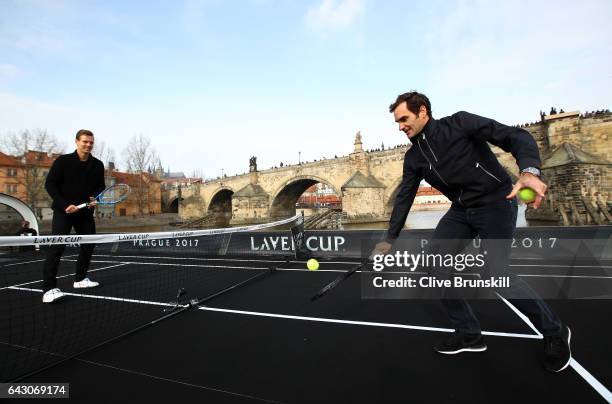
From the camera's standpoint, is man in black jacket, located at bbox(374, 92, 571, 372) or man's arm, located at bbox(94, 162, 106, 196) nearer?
man in black jacket, located at bbox(374, 92, 571, 372)

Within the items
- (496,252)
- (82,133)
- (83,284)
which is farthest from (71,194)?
(496,252)

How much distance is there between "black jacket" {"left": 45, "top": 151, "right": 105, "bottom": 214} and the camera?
4188 mm

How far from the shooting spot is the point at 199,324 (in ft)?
10.8

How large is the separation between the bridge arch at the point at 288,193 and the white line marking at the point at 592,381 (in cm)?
3669

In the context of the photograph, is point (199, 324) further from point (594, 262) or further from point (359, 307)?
point (594, 262)

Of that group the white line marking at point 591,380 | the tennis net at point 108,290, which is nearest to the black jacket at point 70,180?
the tennis net at point 108,290

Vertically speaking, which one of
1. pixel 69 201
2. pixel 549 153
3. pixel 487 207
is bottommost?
pixel 487 207

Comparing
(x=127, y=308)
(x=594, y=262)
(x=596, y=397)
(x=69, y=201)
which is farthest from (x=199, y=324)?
(x=594, y=262)

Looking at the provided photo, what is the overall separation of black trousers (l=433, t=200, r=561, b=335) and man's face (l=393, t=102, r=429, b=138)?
0.76 m

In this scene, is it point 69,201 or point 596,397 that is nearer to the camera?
point 596,397

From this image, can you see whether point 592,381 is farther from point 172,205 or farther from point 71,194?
point 172,205

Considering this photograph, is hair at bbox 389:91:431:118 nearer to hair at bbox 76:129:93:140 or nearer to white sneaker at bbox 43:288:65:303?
hair at bbox 76:129:93:140

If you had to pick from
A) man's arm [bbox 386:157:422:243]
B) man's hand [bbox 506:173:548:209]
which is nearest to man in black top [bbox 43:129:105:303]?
man's arm [bbox 386:157:422:243]

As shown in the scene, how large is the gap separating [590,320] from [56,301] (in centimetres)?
633
